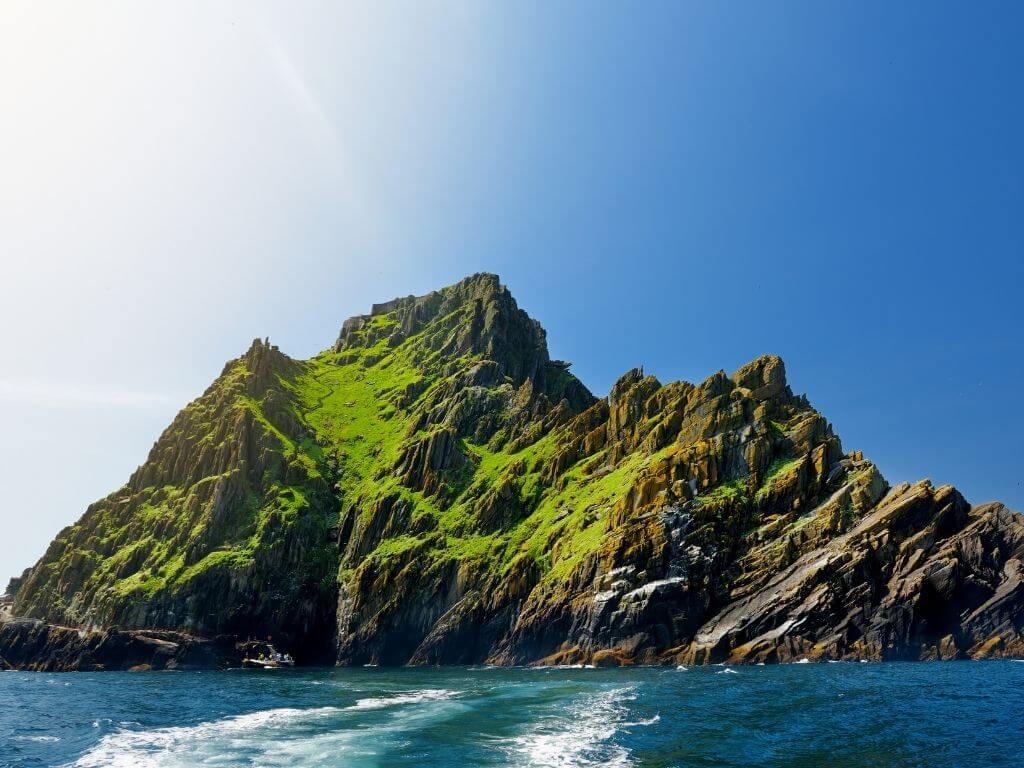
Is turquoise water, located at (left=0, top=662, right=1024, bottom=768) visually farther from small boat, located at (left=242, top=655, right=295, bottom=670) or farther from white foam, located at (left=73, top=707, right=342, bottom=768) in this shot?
small boat, located at (left=242, top=655, right=295, bottom=670)

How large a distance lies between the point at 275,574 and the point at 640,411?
308 feet

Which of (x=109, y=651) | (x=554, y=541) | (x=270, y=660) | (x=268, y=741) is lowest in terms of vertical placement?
(x=270, y=660)

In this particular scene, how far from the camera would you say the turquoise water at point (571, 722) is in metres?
34.0

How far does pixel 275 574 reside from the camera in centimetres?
14450

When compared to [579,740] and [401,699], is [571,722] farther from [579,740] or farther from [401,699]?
[401,699]

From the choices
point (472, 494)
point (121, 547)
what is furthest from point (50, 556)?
point (472, 494)

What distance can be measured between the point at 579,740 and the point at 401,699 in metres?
29.0

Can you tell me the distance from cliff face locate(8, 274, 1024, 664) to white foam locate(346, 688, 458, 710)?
41.2 m

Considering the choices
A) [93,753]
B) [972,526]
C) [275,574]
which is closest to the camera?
[93,753]

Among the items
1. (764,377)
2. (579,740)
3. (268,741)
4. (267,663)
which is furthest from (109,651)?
(764,377)

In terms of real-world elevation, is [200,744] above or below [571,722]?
below

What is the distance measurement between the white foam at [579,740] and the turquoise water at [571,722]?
0.49 feet

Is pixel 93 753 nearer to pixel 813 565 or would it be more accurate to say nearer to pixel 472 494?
pixel 813 565

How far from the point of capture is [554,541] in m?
130
